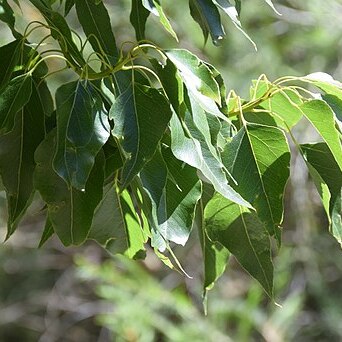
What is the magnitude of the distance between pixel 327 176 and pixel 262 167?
0.19 ft

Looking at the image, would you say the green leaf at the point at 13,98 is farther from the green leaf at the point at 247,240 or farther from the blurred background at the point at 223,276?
the blurred background at the point at 223,276

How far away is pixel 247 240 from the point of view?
0.89m

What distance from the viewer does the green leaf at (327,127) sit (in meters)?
0.84

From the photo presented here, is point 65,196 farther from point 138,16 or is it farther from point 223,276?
point 223,276

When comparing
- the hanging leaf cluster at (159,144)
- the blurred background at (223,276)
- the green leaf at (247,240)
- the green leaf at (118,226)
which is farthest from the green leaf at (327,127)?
the blurred background at (223,276)

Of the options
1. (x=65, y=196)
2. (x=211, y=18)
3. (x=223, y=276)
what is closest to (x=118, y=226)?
(x=65, y=196)

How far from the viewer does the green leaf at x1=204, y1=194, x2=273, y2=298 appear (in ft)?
2.89

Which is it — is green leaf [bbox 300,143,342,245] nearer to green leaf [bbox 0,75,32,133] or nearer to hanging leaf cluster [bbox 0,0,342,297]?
hanging leaf cluster [bbox 0,0,342,297]

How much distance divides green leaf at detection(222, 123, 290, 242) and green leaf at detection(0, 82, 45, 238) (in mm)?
174

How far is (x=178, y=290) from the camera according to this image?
2600 millimetres

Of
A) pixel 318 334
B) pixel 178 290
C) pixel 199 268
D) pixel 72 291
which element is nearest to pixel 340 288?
pixel 318 334

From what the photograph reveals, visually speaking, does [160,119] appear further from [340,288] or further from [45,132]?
[340,288]

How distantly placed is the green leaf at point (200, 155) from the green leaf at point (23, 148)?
145 mm

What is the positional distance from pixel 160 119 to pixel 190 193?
0.24 feet
